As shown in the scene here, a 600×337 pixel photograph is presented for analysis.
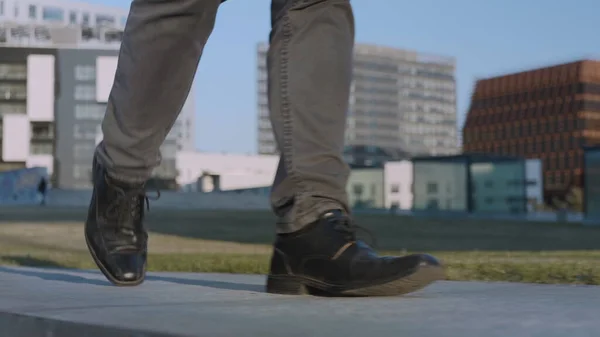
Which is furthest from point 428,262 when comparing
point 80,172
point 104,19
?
point 104,19

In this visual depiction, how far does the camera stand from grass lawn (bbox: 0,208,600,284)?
9.92 ft

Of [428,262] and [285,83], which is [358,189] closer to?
[285,83]

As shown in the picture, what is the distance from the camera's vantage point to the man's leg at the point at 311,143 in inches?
65.2

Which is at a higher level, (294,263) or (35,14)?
(35,14)

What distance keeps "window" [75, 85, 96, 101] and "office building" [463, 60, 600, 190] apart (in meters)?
48.2

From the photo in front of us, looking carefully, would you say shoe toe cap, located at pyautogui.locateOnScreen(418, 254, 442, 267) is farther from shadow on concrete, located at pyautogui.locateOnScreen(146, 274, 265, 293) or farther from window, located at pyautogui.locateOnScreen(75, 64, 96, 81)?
window, located at pyautogui.locateOnScreen(75, 64, 96, 81)

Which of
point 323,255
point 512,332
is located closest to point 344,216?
point 323,255

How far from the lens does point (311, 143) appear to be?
1702 millimetres

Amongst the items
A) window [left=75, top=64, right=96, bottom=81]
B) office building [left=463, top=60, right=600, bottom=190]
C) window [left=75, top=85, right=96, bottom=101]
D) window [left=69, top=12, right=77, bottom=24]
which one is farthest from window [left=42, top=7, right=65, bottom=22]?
office building [left=463, top=60, right=600, bottom=190]

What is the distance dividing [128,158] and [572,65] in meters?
104

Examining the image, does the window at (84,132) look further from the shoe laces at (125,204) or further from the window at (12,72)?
the shoe laces at (125,204)

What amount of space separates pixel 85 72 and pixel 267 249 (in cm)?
7264

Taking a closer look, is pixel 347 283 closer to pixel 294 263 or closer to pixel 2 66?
pixel 294 263

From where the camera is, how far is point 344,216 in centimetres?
170
